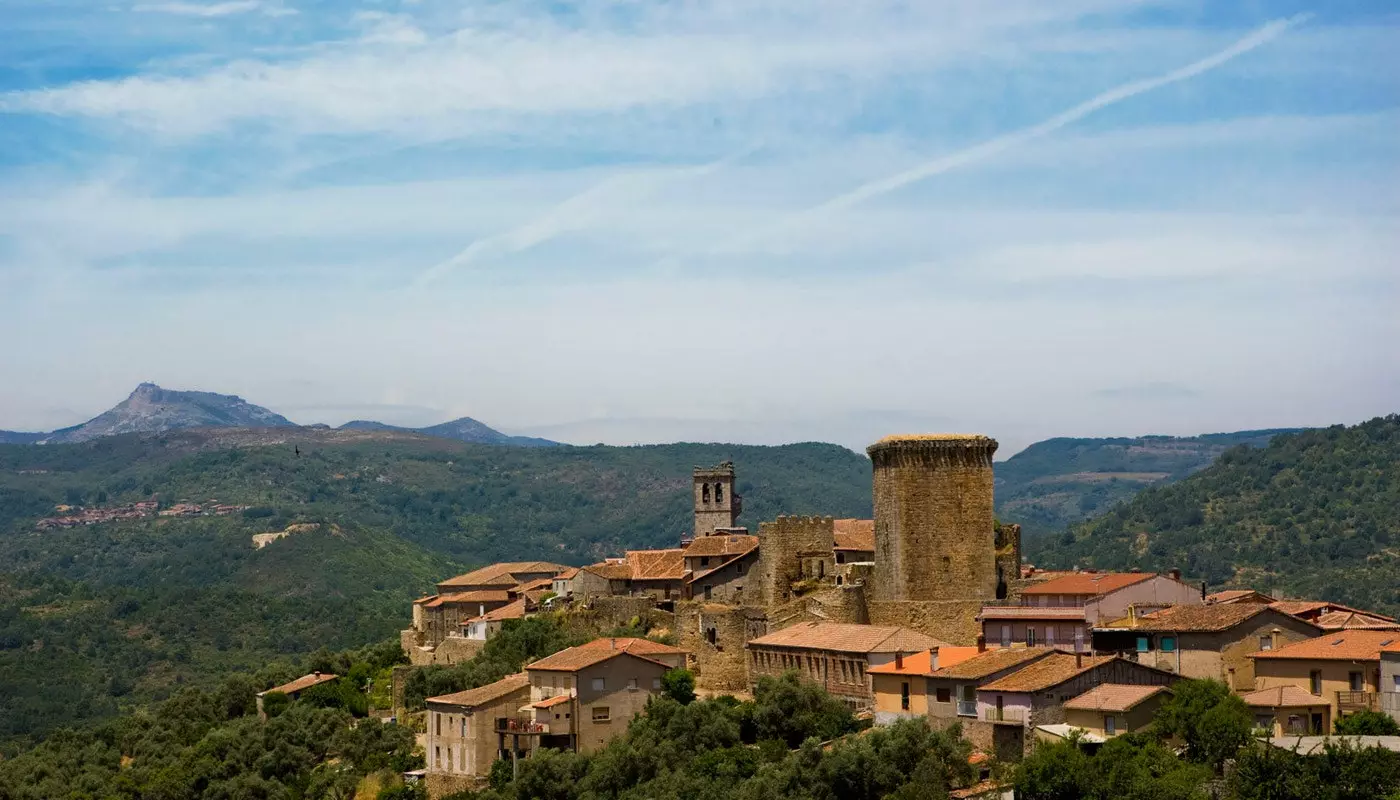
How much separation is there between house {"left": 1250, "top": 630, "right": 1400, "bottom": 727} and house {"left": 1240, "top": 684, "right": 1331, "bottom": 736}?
0.98 ft

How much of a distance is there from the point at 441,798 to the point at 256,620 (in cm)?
9942

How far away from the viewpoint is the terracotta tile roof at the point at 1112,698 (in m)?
47.2

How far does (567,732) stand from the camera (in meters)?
57.0

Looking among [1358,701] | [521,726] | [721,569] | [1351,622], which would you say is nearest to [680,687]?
[521,726]

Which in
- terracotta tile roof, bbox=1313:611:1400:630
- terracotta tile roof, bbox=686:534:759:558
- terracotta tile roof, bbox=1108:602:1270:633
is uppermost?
terracotta tile roof, bbox=686:534:759:558

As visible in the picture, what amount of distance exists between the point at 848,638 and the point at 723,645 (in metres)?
5.31

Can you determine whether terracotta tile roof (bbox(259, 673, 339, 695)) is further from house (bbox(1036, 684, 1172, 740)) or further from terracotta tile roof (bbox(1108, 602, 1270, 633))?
house (bbox(1036, 684, 1172, 740))

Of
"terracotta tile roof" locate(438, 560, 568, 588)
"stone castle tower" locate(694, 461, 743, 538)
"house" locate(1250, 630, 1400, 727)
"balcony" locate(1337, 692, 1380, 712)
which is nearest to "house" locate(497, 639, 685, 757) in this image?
"house" locate(1250, 630, 1400, 727)

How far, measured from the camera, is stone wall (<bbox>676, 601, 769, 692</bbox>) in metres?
59.6

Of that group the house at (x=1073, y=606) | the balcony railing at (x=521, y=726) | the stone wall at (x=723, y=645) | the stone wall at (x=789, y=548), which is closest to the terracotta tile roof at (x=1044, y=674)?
the house at (x=1073, y=606)

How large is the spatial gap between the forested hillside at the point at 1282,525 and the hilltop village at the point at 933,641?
2308 inches

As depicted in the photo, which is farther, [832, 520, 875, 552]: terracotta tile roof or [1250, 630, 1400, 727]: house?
[832, 520, 875, 552]: terracotta tile roof

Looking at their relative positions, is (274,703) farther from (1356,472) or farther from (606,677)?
(1356,472)

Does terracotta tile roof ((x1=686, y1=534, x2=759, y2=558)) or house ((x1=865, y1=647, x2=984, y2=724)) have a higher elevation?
terracotta tile roof ((x1=686, y1=534, x2=759, y2=558))
